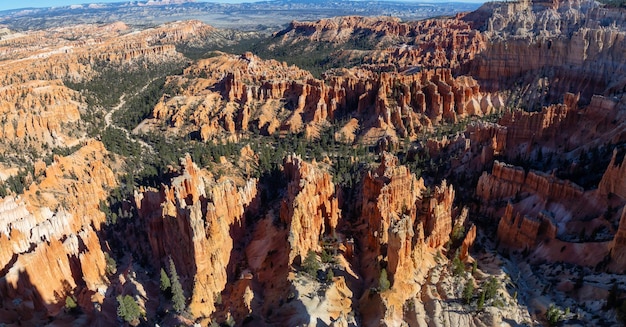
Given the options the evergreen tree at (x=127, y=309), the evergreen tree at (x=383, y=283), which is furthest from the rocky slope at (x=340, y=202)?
the evergreen tree at (x=127, y=309)

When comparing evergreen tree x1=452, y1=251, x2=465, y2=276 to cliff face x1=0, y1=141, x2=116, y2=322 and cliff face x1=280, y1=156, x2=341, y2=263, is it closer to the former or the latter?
cliff face x1=280, y1=156, x2=341, y2=263

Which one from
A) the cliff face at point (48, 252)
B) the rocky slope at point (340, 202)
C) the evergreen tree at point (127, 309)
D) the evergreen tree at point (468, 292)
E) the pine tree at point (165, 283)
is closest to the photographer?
the evergreen tree at point (468, 292)

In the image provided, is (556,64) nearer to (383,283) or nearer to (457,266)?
(457,266)

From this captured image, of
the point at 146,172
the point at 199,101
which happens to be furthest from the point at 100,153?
the point at 199,101

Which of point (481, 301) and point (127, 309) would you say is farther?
point (127, 309)

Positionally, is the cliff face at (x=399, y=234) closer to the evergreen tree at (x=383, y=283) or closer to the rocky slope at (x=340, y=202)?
the rocky slope at (x=340, y=202)

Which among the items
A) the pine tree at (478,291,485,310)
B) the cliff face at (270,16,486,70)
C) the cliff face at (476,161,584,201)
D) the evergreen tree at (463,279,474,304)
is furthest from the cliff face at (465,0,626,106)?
the pine tree at (478,291,485,310)

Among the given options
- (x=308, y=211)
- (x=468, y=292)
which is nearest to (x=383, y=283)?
(x=468, y=292)

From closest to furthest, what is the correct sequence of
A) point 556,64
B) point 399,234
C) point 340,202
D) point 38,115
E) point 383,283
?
point 383,283 < point 399,234 < point 340,202 < point 38,115 < point 556,64
